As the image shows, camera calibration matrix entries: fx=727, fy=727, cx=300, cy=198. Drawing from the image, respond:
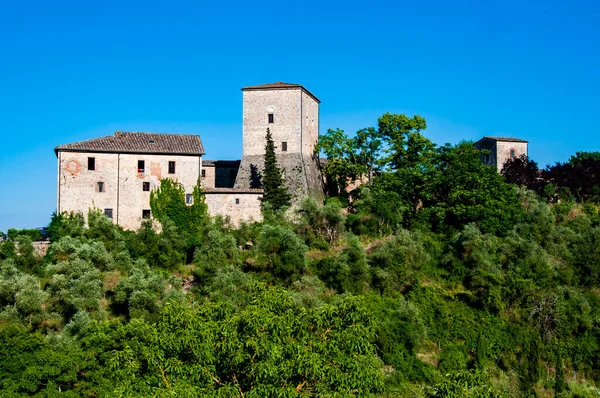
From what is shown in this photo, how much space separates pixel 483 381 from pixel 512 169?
33.7m

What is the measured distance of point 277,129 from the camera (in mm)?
48125

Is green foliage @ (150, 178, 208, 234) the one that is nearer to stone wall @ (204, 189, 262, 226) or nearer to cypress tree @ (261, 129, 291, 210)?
stone wall @ (204, 189, 262, 226)

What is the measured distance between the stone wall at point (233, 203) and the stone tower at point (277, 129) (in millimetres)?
3046

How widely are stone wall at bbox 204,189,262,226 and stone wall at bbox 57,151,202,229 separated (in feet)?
4.84

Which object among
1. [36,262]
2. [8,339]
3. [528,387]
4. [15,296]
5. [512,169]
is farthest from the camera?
[512,169]

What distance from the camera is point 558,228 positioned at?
41469 mm

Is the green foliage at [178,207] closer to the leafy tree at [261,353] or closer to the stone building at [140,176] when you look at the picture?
the stone building at [140,176]

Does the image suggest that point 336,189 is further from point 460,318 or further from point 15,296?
point 15,296

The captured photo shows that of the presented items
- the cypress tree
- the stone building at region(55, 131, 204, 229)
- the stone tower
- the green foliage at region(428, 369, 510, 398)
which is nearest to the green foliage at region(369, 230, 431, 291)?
the cypress tree

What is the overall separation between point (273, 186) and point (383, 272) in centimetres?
1096

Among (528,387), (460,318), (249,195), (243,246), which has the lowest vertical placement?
(528,387)

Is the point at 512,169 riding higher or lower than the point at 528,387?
higher

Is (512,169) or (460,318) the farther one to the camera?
(512,169)

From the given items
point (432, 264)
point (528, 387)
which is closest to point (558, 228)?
point (432, 264)
